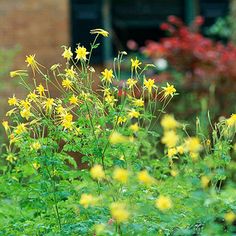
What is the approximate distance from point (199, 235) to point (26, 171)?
113 centimetres

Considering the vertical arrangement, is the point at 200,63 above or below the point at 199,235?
below

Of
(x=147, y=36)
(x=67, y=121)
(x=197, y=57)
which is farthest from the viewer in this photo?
(x=147, y=36)

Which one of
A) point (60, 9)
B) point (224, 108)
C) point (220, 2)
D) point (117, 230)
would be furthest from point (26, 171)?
point (220, 2)

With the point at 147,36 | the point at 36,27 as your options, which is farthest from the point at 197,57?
the point at 36,27

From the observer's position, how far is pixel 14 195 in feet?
15.1

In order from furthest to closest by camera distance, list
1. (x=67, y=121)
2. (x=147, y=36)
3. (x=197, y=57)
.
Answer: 1. (x=147, y=36)
2. (x=197, y=57)
3. (x=67, y=121)

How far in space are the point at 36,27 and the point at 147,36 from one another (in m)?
1.86

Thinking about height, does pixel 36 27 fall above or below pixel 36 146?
below

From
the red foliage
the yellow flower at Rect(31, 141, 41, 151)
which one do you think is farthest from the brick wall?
the yellow flower at Rect(31, 141, 41, 151)

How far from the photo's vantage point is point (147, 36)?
13.6 metres

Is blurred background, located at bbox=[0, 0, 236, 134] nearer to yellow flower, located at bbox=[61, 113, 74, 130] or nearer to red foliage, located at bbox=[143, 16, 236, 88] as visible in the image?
red foliage, located at bbox=[143, 16, 236, 88]

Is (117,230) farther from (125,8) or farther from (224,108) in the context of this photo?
(125,8)

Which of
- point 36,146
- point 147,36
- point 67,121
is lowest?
point 147,36

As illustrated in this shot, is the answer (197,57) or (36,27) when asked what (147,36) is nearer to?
(36,27)
